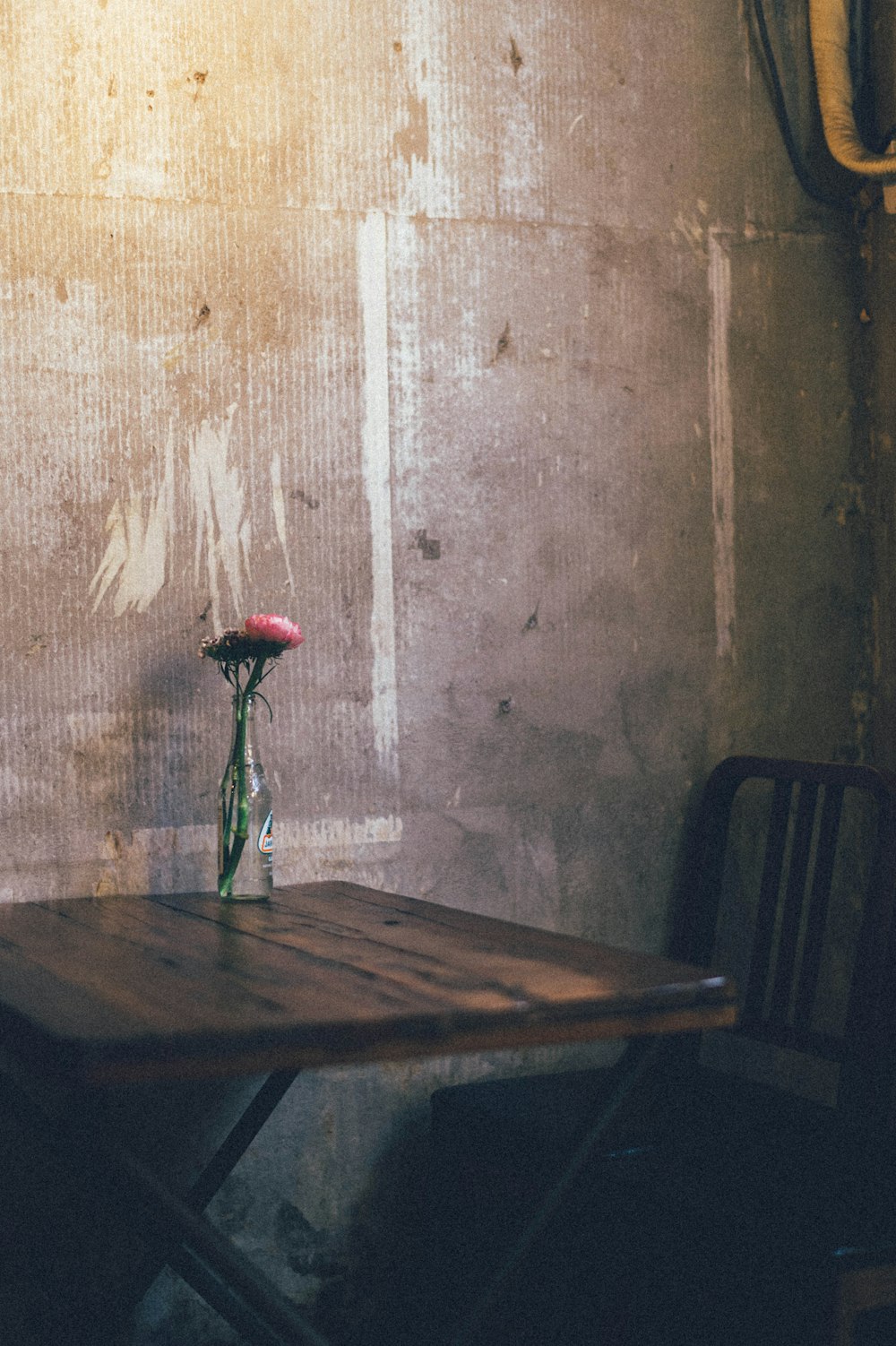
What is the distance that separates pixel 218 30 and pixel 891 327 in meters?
1.51

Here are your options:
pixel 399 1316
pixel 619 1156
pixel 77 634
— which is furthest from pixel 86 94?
pixel 399 1316

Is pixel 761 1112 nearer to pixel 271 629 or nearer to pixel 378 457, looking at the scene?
pixel 271 629

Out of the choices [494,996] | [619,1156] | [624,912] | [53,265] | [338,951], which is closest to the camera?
[494,996]

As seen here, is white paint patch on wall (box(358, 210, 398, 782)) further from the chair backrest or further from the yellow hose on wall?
the yellow hose on wall

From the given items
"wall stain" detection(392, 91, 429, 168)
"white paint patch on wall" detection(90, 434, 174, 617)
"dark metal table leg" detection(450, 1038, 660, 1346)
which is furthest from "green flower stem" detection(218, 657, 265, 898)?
"wall stain" detection(392, 91, 429, 168)

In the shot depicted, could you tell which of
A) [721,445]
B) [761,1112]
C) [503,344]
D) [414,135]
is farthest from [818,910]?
[414,135]

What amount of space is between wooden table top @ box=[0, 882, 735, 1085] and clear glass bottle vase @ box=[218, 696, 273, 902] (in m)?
0.20

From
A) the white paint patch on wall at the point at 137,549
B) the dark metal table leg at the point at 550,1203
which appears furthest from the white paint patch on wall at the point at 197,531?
the dark metal table leg at the point at 550,1203

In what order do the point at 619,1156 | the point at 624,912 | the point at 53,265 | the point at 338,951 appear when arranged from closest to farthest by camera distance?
the point at 338,951
the point at 619,1156
the point at 53,265
the point at 624,912

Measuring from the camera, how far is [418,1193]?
262 centimetres

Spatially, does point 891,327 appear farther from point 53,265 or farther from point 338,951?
point 338,951

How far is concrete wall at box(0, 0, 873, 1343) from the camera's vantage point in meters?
2.43

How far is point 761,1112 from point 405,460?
4.49 feet

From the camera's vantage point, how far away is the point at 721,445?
2.89 metres
